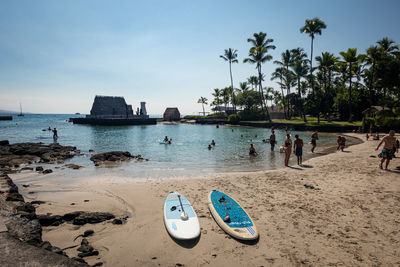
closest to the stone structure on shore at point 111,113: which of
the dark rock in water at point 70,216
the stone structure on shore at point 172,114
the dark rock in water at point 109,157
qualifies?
the stone structure on shore at point 172,114

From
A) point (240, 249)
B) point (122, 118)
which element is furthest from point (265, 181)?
point (122, 118)

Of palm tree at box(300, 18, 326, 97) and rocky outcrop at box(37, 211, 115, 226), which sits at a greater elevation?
palm tree at box(300, 18, 326, 97)

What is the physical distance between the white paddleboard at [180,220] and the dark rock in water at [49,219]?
2.94 metres

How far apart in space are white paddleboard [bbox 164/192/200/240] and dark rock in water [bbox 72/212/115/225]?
1.71 meters

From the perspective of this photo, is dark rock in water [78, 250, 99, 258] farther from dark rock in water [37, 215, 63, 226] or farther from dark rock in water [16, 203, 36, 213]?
dark rock in water [16, 203, 36, 213]

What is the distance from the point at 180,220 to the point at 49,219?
357 cm

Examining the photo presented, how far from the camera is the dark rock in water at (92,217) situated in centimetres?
587

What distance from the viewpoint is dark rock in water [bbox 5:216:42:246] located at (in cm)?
450

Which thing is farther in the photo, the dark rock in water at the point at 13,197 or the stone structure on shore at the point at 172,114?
the stone structure on shore at the point at 172,114

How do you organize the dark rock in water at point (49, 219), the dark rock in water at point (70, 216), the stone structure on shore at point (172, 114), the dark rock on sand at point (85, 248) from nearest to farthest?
the dark rock on sand at point (85, 248)
the dark rock in water at point (49, 219)
the dark rock in water at point (70, 216)
the stone structure on shore at point (172, 114)

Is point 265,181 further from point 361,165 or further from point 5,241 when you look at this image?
point 5,241

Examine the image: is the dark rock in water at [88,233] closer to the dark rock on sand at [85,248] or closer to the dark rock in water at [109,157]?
the dark rock on sand at [85,248]

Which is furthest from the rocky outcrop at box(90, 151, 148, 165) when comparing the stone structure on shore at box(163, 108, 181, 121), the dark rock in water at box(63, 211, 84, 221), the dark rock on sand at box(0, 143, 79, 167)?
the stone structure on shore at box(163, 108, 181, 121)

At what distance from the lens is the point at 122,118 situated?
6744cm
